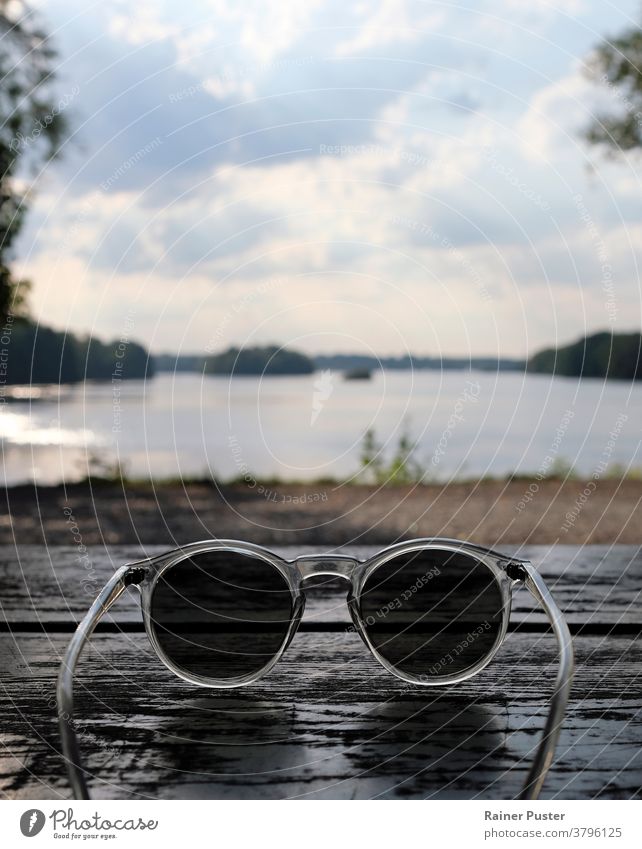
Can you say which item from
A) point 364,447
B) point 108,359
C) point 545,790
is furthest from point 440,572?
point 108,359

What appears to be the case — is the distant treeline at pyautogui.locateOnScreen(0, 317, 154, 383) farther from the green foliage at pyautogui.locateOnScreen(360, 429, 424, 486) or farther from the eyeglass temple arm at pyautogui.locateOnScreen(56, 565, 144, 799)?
the eyeglass temple arm at pyautogui.locateOnScreen(56, 565, 144, 799)

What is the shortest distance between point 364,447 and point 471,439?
1.89 ft

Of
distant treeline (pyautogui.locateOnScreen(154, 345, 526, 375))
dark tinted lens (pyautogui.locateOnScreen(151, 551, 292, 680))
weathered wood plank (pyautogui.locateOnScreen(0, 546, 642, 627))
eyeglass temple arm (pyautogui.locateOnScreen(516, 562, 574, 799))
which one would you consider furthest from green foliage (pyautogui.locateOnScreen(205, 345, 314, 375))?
eyeglass temple arm (pyautogui.locateOnScreen(516, 562, 574, 799))

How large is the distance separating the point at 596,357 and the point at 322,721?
353 cm

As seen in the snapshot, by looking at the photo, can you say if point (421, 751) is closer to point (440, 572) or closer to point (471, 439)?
point (440, 572)

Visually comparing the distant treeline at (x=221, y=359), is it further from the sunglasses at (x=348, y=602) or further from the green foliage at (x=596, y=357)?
the sunglasses at (x=348, y=602)

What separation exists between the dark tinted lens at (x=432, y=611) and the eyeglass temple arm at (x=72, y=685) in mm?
179

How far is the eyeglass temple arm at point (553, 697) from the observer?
0.42m

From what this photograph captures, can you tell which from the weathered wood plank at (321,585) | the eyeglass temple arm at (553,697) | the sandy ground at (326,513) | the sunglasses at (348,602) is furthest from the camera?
the sandy ground at (326,513)

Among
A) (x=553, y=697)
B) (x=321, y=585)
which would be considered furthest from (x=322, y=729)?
(x=321, y=585)

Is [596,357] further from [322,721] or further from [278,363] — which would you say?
[322,721]

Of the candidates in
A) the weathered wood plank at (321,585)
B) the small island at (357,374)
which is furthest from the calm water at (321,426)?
the weathered wood plank at (321,585)

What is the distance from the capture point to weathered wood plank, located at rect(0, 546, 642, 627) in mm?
689

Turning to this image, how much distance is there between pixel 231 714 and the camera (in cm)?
50
